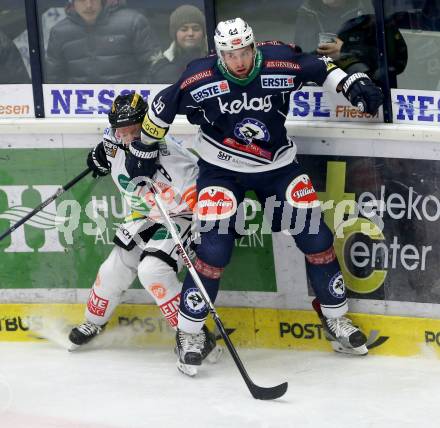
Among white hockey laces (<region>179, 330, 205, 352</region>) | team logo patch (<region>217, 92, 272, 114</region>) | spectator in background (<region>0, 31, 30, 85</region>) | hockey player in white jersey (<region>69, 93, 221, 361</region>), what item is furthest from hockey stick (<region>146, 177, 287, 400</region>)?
spectator in background (<region>0, 31, 30, 85</region>)

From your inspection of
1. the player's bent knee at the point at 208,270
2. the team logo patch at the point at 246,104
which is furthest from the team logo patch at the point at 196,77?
the player's bent knee at the point at 208,270

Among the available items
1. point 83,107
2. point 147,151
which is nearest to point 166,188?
point 147,151

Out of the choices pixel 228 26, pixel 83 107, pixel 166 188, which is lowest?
pixel 166 188

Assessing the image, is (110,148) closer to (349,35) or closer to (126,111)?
(126,111)

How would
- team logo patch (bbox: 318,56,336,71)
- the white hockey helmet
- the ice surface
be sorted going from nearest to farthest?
the ice surface < the white hockey helmet < team logo patch (bbox: 318,56,336,71)

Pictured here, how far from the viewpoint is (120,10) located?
593cm

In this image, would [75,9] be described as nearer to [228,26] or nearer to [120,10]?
[120,10]

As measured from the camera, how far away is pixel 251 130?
5508mm

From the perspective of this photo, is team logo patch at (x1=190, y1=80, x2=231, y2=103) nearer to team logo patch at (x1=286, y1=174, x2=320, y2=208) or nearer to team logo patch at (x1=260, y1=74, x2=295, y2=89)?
team logo patch at (x1=260, y1=74, x2=295, y2=89)

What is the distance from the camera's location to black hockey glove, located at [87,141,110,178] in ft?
19.4

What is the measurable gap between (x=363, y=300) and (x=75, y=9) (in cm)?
209

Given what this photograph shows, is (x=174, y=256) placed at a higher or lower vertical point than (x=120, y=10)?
lower

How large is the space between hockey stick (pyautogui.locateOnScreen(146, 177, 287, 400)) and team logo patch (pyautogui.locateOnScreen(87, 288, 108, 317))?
23.4 inches

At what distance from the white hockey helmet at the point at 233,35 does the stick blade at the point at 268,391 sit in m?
1.54
